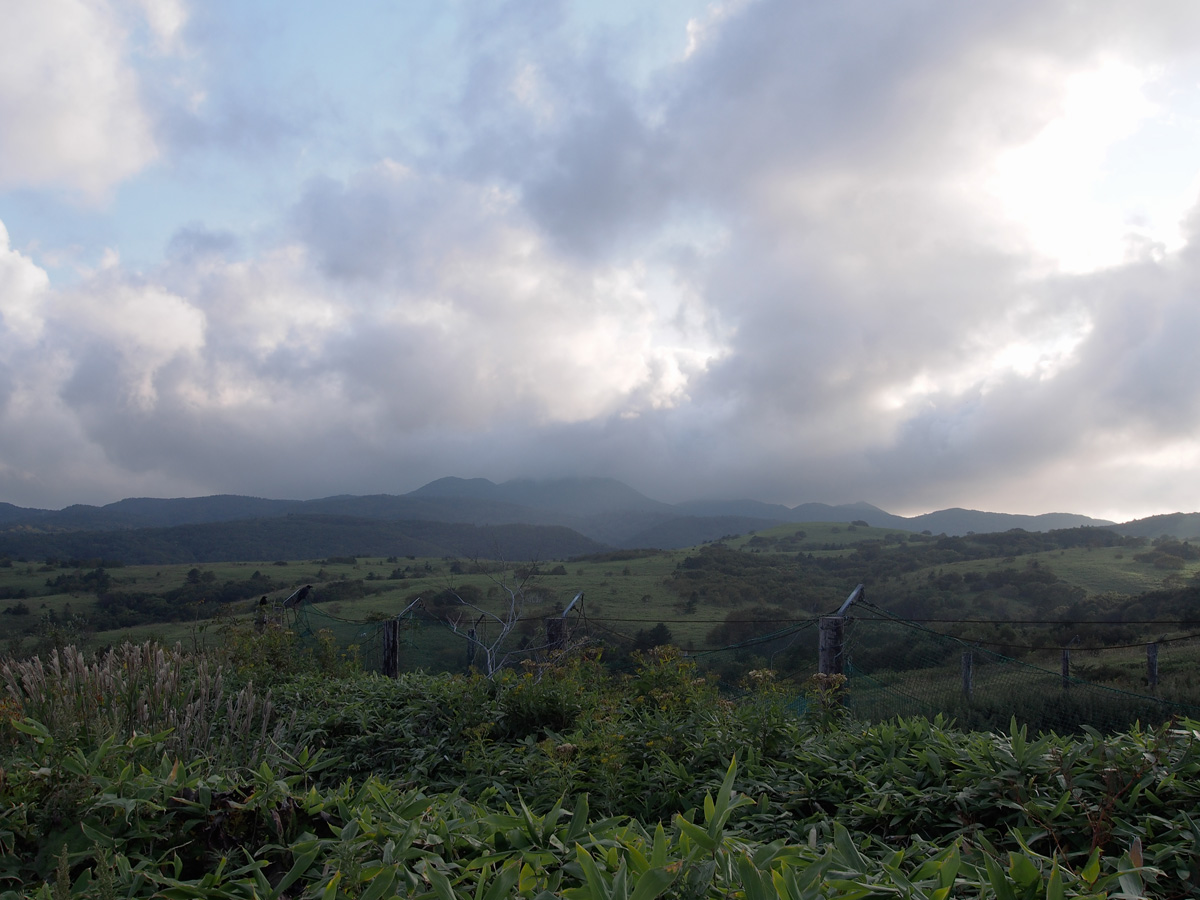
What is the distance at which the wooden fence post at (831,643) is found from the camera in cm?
734

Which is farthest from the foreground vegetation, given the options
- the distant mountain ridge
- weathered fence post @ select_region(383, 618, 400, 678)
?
the distant mountain ridge

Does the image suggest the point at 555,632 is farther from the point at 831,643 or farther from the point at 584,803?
the point at 584,803

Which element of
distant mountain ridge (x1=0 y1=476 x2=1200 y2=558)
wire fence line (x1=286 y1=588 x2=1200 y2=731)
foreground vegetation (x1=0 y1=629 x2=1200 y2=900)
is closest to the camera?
foreground vegetation (x1=0 y1=629 x2=1200 y2=900)

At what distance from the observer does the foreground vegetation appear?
165 centimetres

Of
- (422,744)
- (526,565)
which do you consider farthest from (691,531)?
(422,744)

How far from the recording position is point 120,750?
2.63 meters

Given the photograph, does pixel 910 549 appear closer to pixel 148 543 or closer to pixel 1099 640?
pixel 1099 640

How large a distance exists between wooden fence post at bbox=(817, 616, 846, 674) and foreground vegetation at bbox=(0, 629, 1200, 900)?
100 inches

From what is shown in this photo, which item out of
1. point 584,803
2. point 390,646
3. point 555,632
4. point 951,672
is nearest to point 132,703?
point 584,803

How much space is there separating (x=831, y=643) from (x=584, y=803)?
6.12m

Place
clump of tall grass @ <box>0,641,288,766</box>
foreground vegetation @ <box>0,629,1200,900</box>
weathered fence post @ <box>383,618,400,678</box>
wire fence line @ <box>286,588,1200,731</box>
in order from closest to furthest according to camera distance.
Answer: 1. foreground vegetation @ <box>0,629,1200,900</box>
2. clump of tall grass @ <box>0,641,288,766</box>
3. wire fence line @ <box>286,588,1200,731</box>
4. weathered fence post @ <box>383,618,400,678</box>

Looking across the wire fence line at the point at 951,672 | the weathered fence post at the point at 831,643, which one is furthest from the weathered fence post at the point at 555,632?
the weathered fence post at the point at 831,643

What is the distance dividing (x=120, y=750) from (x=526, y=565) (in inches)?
372

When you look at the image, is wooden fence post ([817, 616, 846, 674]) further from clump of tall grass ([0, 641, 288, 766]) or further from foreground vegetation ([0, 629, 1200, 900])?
clump of tall grass ([0, 641, 288, 766])
